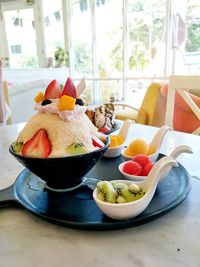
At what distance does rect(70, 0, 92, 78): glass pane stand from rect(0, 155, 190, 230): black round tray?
4.71m

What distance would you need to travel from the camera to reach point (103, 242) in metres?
0.42

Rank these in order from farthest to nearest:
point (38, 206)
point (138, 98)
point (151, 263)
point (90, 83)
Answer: point (90, 83) → point (138, 98) → point (38, 206) → point (151, 263)

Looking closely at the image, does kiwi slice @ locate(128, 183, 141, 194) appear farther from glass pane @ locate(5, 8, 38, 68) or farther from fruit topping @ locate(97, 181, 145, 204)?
glass pane @ locate(5, 8, 38, 68)

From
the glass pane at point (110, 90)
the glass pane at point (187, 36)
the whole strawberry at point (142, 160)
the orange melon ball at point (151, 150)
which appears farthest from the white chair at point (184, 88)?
the glass pane at point (110, 90)

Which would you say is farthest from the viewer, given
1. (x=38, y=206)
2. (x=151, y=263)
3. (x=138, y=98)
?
(x=138, y=98)

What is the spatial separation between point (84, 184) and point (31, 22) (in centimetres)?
546

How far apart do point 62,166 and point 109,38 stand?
466 centimetres

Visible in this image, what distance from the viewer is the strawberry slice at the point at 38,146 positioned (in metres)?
0.49

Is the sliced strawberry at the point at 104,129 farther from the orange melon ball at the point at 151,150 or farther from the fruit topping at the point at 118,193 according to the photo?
the fruit topping at the point at 118,193

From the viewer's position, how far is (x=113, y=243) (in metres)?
→ 0.42

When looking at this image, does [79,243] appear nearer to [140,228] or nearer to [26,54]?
[140,228]

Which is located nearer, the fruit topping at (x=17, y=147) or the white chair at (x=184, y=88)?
the fruit topping at (x=17, y=147)

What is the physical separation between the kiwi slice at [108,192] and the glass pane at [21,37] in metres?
5.44

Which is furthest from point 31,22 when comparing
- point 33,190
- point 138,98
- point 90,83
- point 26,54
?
point 33,190
